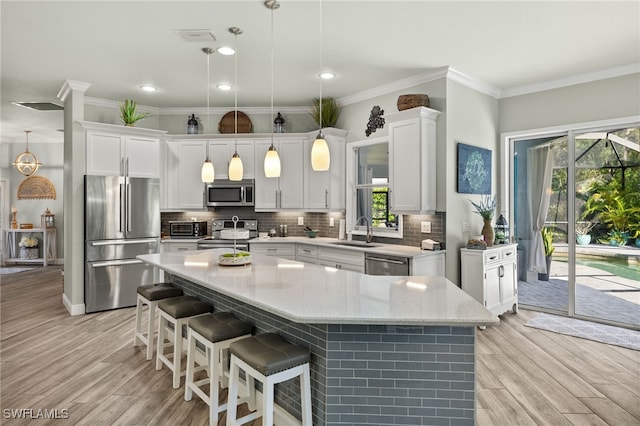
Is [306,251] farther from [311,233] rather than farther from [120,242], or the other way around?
[120,242]

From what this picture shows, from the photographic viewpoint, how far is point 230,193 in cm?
575

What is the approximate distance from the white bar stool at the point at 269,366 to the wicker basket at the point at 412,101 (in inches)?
123

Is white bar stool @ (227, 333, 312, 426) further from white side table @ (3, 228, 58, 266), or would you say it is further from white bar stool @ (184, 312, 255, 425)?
white side table @ (3, 228, 58, 266)

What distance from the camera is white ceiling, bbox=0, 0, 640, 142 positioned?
3.13 metres

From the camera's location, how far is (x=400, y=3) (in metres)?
3.03

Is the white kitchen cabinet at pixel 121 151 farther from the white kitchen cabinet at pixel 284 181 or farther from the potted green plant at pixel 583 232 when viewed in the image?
the potted green plant at pixel 583 232

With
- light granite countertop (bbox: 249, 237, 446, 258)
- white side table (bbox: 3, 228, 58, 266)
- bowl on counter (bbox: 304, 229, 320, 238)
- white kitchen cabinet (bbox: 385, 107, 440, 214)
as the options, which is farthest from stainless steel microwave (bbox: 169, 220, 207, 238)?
white side table (bbox: 3, 228, 58, 266)

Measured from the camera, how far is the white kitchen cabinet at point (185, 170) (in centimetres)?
577

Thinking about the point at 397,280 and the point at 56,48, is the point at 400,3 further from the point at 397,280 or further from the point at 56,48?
the point at 56,48

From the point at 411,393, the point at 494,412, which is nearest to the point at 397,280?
the point at 411,393

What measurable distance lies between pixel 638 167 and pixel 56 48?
6131mm

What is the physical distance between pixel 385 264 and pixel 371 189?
4.48 feet

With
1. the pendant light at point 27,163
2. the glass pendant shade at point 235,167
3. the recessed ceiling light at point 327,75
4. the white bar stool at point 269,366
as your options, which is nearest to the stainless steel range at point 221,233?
the glass pendant shade at point 235,167

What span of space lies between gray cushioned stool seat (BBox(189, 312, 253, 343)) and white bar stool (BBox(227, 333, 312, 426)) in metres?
0.30
